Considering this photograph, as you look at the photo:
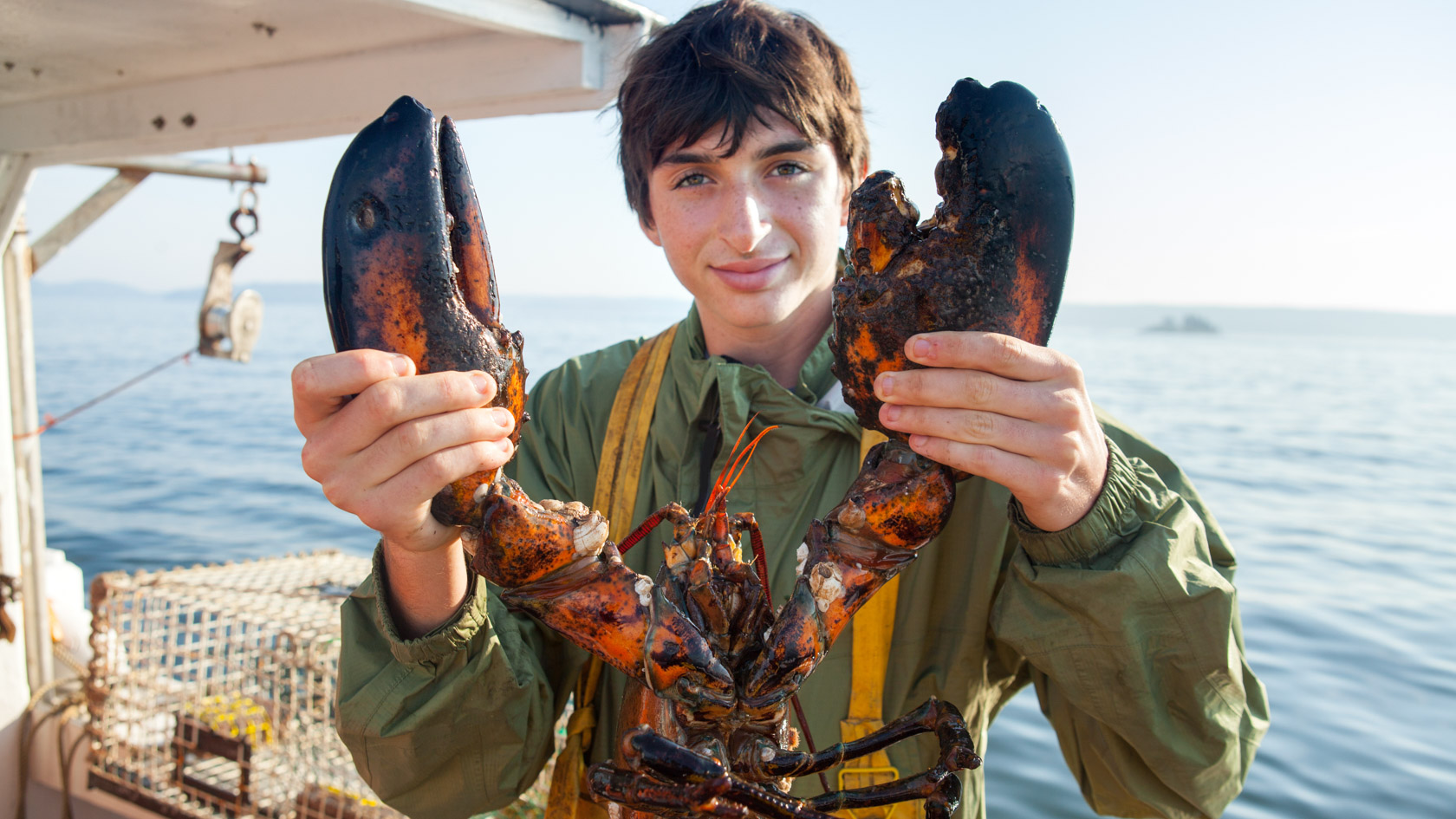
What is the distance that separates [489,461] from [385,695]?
760mm

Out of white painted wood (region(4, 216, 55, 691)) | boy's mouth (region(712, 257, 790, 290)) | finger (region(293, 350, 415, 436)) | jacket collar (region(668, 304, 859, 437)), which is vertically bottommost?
white painted wood (region(4, 216, 55, 691))

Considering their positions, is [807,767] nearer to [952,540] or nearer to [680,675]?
[680,675]

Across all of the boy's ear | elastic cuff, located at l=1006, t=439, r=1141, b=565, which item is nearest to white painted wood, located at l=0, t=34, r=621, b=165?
the boy's ear

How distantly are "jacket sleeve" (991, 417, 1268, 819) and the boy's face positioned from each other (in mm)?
878

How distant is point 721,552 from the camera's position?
1531 mm

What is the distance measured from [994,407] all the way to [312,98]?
9.58 feet

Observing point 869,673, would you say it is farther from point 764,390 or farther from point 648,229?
point 648,229

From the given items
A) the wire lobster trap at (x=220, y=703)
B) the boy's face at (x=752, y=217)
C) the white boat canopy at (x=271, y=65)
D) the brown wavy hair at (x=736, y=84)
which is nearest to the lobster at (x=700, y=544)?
the boy's face at (x=752, y=217)

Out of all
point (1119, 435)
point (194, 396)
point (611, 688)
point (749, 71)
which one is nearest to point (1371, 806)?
point (1119, 435)

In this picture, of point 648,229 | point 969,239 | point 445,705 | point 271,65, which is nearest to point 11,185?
point 271,65

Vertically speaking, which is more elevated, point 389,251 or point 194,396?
point 389,251

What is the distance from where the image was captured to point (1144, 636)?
64.4 inches

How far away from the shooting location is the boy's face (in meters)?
2.11

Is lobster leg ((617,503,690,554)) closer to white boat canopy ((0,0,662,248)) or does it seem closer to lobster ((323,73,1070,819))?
lobster ((323,73,1070,819))
